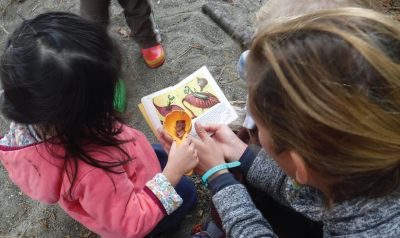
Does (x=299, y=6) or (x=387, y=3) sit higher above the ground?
(x=299, y=6)

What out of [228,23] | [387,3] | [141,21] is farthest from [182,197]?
[387,3]

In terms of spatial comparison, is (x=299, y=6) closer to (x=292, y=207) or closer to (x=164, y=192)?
(x=292, y=207)

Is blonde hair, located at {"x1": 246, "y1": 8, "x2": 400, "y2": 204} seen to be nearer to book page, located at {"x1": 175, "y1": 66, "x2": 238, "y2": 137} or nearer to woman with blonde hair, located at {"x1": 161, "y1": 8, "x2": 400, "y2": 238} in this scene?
woman with blonde hair, located at {"x1": 161, "y1": 8, "x2": 400, "y2": 238}

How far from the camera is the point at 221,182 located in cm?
104

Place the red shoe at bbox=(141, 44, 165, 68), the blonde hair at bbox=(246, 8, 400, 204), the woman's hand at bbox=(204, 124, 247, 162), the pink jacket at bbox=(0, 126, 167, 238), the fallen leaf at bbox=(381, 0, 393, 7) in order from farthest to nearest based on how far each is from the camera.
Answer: the fallen leaf at bbox=(381, 0, 393, 7) < the red shoe at bbox=(141, 44, 165, 68) < the woman's hand at bbox=(204, 124, 247, 162) < the pink jacket at bbox=(0, 126, 167, 238) < the blonde hair at bbox=(246, 8, 400, 204)

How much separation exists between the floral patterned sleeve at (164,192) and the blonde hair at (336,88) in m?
0.51

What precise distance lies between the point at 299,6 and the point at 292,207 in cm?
72

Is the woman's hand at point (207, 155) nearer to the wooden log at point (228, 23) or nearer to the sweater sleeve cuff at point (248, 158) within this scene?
the sweater sleeve cuff at point (248, 158)

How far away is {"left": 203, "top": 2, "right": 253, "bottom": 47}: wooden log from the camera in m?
1.96

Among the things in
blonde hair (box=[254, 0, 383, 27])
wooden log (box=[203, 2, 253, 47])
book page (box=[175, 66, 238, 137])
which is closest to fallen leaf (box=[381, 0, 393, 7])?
wooden log (box=[203, 2, 253, 47])

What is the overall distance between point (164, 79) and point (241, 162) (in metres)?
0.95

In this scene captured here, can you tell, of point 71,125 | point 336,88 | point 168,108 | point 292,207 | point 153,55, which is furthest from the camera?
point 153,55

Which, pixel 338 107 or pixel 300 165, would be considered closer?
pixel 338 107

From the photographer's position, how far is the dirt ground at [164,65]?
1.47m
